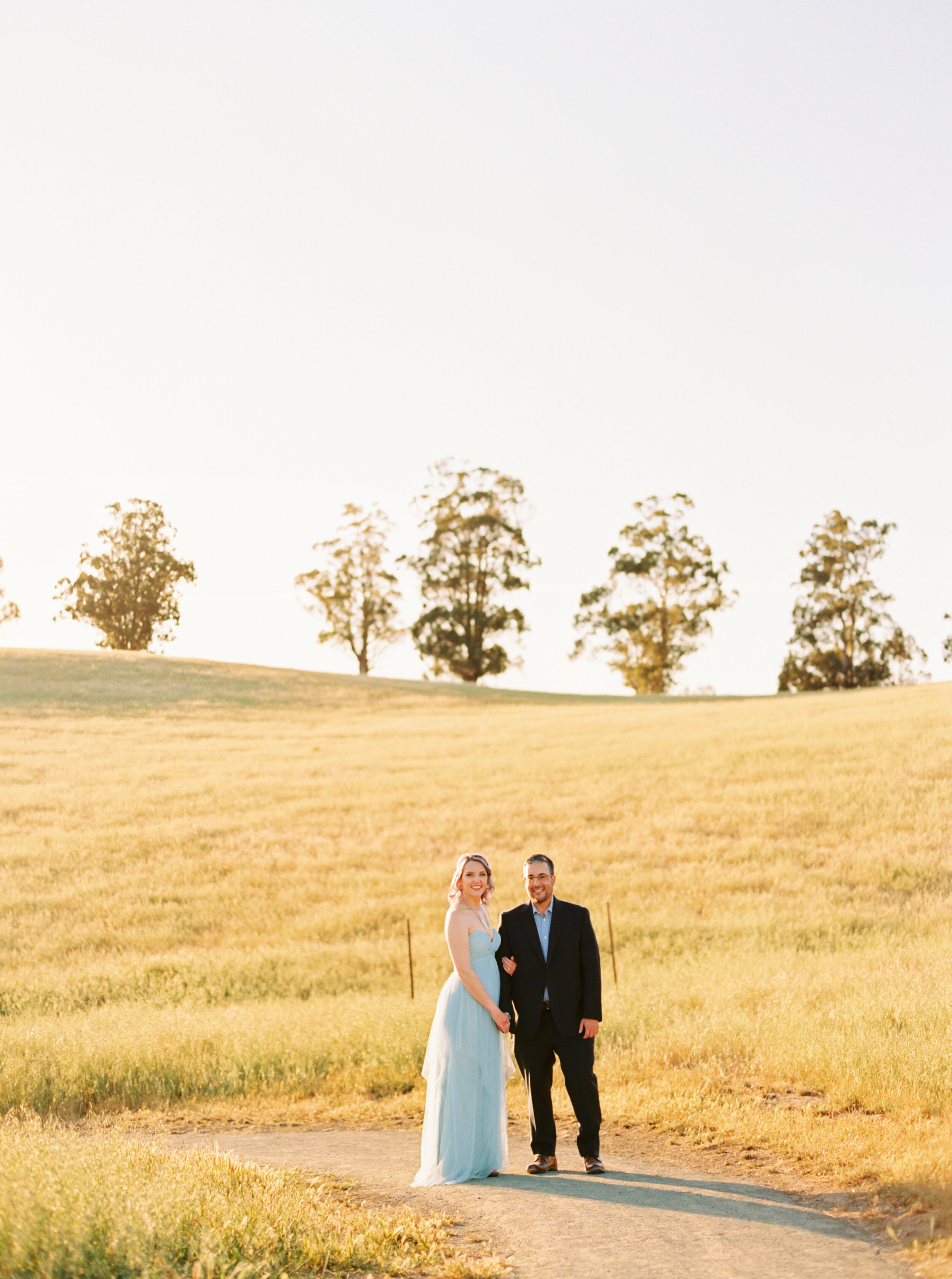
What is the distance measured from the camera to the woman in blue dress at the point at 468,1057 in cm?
763

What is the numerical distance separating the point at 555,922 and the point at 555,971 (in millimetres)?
321

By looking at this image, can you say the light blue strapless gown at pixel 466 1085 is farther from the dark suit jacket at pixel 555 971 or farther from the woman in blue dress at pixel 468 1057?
the dark suit jacket at pixel 555 971

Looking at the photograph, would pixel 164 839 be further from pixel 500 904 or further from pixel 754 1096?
pixel 754 1096

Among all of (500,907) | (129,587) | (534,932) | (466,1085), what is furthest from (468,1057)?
(129,587)

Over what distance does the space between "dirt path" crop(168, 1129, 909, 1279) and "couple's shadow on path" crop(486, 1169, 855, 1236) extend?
1 centimetres

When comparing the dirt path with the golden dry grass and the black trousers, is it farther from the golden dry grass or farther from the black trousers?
the golden dry grass

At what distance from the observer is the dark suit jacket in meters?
7.95

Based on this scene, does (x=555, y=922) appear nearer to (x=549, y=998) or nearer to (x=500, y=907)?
(x=549, y=998)

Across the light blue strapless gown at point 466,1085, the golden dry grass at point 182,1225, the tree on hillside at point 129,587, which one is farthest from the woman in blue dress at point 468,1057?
the tree on hillside at point 129,587

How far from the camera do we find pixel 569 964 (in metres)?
8.00

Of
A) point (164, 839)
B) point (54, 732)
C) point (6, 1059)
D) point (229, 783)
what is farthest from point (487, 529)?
point (6, 1059)

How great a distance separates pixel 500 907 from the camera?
18922 millimetres

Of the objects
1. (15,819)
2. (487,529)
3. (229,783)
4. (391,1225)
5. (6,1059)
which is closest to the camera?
(391,1225)

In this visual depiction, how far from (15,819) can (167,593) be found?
204 ft
